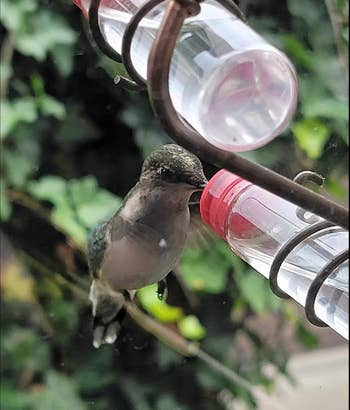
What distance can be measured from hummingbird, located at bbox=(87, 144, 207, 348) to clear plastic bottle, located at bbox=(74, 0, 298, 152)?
0.13 m

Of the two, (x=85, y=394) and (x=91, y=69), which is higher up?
(x=91, y=69)

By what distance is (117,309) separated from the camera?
80cm

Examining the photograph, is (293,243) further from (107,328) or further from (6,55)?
(6,55)

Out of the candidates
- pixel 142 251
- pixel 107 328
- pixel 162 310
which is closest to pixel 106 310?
pixel 107 328

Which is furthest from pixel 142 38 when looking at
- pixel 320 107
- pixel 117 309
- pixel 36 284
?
pixel 36 284

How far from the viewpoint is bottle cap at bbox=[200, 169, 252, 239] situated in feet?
1.73

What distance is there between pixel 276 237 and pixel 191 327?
75 cm

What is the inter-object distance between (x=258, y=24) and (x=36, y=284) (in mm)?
456

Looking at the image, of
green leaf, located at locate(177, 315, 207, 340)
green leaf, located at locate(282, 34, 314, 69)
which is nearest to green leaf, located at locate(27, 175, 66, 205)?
green leaf, located at locate(177, 315, 207, 340)

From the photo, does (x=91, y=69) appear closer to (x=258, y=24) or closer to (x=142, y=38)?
(x=258, y=24)

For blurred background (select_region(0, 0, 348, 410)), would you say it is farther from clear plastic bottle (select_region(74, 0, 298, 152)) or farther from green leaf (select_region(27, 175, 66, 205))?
clear plastic bottle (select_region(74, 0, 298, 152))

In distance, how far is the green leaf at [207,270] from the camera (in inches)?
46.6

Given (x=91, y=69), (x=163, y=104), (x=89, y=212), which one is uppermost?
(x=163, y=104)

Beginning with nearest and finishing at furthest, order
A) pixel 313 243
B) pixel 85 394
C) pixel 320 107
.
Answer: pixel 313 243 < pixel 320 107 < pixel 85 394
